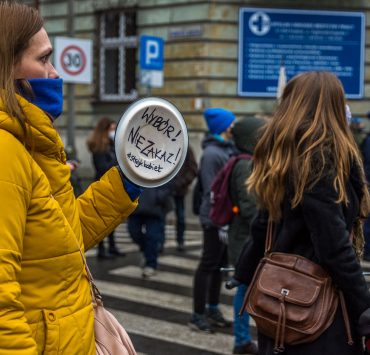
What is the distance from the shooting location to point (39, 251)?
1905 millimetres

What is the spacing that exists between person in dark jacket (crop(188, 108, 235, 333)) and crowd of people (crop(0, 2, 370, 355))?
2.55 metres

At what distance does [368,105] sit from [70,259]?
→ 15.2m

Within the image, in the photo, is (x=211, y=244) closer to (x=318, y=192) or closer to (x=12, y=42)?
(x=318, y=192)

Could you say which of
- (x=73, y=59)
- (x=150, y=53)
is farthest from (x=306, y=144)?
(x=73, y=59)

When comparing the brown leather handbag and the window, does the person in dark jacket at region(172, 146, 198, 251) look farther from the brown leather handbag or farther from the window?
the window

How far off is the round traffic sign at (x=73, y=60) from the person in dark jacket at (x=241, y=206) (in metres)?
8.96

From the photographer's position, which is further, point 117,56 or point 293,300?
point 117,56

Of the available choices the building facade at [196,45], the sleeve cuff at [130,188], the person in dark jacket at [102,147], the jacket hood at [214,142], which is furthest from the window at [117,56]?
the sleeve cuff at [130,188]

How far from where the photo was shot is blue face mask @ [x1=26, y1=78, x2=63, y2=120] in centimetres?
198

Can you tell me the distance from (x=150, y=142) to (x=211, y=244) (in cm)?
366

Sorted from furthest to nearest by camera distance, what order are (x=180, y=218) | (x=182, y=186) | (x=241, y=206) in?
(x=180, y=218) → (x=182, y=186) → (x=241, y=206)

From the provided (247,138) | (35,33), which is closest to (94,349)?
(35,33)

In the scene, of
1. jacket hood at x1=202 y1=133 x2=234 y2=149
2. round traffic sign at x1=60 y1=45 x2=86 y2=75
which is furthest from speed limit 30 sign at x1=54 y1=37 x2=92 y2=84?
jacket hood at x1=202 y1=133 x2=234 y2=149

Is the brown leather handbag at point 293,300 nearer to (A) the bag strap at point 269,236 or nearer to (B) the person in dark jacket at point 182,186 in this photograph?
(A) the bag strap at point 269,236
